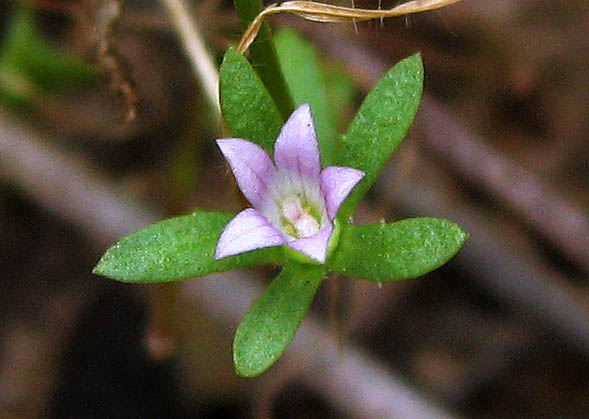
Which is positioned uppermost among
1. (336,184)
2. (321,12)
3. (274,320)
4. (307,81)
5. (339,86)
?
(321,12)

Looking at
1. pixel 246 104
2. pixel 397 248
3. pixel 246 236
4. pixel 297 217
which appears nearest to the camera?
pixel 246 236

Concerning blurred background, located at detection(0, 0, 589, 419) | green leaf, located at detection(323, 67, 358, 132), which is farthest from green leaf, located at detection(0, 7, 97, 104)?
green leaf, located at detection(323, 67, 358, 132)

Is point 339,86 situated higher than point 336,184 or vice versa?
point 336,184

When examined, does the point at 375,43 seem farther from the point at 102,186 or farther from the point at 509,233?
the point at 102,186

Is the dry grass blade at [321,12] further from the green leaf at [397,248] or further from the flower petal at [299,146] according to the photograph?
the green leaf at [397,248]

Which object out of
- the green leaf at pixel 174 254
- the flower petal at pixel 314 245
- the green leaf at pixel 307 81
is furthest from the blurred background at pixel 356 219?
the flower petal at pixel 314 245

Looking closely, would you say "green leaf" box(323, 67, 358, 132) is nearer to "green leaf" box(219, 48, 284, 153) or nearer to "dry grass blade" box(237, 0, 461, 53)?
"dry grass blade" box(237, 0, 461, 53)

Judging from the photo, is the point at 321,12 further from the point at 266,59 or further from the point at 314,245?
the point at 314,245

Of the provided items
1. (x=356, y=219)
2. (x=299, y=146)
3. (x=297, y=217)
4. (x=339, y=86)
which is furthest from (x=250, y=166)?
(x=356, y=219)
